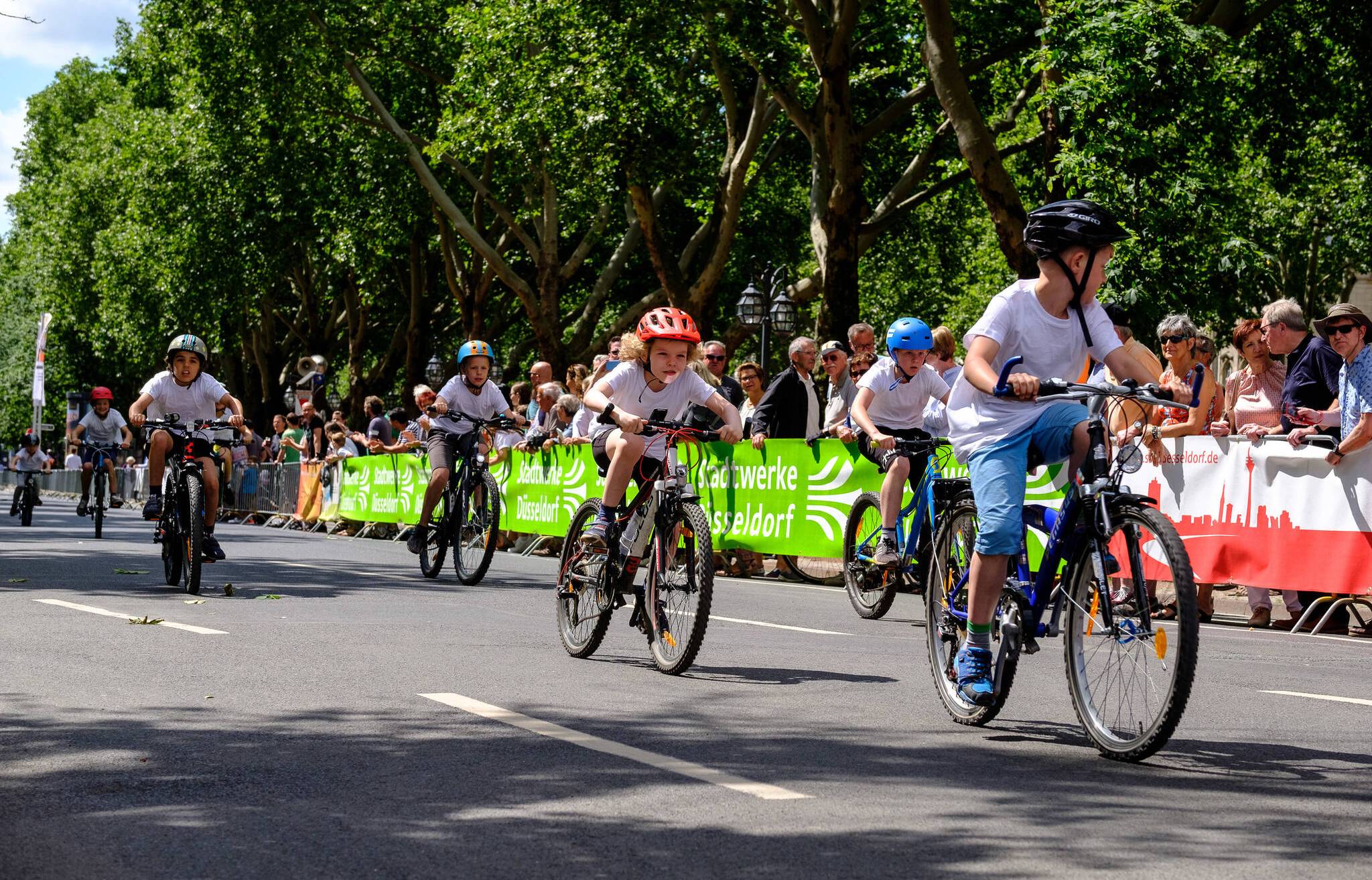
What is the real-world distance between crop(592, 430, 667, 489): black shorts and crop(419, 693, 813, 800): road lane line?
177 centimetres

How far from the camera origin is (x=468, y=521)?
1466cm

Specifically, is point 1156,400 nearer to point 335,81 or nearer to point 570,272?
point 570,272

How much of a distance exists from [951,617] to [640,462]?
2410 millimetres

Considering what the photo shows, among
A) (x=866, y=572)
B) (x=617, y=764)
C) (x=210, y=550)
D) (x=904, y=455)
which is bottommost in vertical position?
(x=617, y=764)

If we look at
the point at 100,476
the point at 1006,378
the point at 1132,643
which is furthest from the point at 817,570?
the point at 100,476

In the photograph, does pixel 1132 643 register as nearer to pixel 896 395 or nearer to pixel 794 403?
pixel 896 395

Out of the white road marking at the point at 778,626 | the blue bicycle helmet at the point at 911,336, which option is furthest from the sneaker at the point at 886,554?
the blue bicycle helmet at the point at 911,336

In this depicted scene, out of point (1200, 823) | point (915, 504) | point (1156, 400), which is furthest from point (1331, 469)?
point (1200, 823)

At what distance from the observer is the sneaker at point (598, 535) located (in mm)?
8656

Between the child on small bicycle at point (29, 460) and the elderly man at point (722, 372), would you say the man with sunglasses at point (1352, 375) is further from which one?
the child on small bicycle at point (29, 460)

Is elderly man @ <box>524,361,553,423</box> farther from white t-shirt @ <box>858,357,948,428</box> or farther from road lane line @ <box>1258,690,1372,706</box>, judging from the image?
road lane line @ <box>1258,690,1372,706</box>

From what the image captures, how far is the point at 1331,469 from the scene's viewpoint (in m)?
11.4

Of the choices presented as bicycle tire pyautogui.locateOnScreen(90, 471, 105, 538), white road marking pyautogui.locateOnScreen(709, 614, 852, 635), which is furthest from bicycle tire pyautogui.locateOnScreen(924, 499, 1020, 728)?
bicycle tire pyautogui.locateOnScreen(90, 471, 105, 538)

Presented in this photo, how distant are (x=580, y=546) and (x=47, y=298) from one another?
2228 inches
